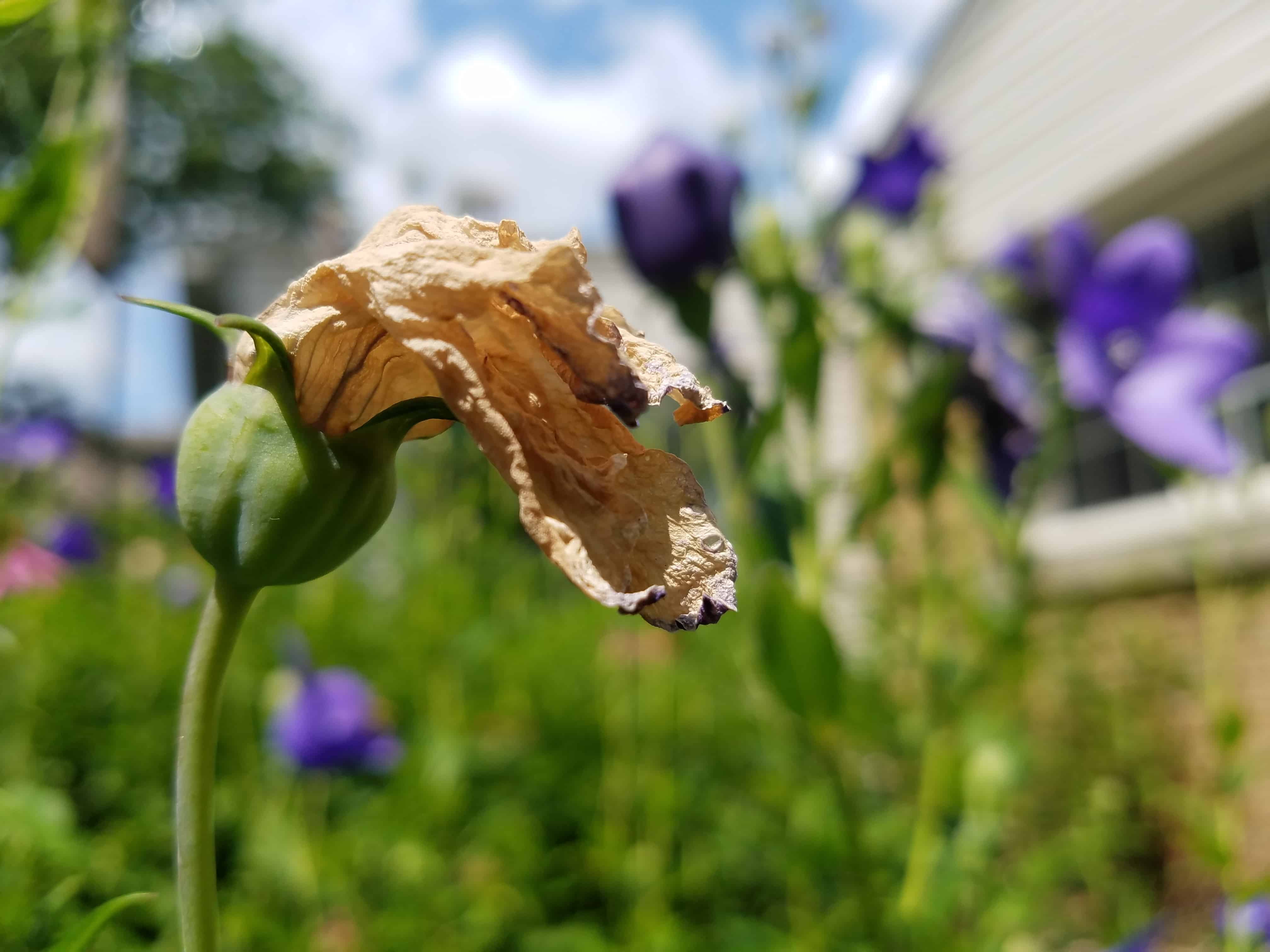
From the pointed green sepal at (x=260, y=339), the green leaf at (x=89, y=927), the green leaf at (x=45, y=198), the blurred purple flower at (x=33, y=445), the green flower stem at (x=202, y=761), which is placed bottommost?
the green leaf at (x=89, y=927)

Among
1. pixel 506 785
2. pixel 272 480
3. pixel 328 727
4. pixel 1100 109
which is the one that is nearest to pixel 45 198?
pixel 272 480

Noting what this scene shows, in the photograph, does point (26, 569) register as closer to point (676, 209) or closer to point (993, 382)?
point (676, 209)

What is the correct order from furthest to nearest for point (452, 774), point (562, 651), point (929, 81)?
point (929, 81), point (562, 651), point (452, 774)

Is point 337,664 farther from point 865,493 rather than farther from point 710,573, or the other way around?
point 710,573

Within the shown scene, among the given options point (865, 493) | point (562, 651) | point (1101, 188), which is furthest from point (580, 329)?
point (1101, 188)

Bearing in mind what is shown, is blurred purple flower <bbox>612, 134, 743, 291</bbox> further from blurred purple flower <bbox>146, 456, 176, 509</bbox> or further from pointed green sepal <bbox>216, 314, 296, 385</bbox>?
blurred purple flower <bbox>146, 456, 176, 509</bbox>

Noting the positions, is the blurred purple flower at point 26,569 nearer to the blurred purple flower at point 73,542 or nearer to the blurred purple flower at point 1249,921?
the blurred purple flower at point 73,542

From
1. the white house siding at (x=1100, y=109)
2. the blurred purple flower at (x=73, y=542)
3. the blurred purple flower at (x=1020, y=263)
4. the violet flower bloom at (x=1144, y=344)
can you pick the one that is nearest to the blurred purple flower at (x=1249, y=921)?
the violet flower bloom at (x=1144, y=344)
